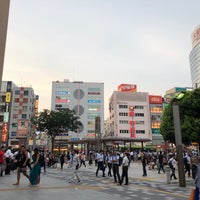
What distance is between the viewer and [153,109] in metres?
90.9

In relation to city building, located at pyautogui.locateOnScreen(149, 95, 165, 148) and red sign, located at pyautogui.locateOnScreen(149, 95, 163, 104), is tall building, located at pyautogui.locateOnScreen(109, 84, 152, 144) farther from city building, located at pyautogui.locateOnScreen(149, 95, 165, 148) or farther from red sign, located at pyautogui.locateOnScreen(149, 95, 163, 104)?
city building, located at pyautogui.locateOnScreen(149, 95, 165, 148)

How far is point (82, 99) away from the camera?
9812cm

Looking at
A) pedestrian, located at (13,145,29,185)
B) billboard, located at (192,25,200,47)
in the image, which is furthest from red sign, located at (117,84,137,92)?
pedestrian, located at (13,145,29,185)

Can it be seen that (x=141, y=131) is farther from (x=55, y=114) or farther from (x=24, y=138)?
(x=55, y=114)

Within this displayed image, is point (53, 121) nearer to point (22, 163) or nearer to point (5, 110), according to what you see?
point (22, 163)

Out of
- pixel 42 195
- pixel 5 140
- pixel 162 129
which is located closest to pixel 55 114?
pixel 162 129

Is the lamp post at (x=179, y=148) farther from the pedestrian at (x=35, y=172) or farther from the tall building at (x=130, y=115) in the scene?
the tall building at (x=130, y=115)

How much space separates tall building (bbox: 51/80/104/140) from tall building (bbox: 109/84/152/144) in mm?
8811

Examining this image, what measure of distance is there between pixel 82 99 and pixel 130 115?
70.5ft

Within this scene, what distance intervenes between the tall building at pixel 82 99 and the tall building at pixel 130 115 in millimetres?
8811

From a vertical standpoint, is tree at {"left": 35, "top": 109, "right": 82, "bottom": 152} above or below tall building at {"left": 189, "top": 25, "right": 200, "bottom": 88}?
below

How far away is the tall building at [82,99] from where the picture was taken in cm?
9644

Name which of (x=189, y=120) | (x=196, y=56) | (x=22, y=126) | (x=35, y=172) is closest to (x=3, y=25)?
(x=35, y=172)

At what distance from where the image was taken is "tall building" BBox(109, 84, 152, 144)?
84625 mm
